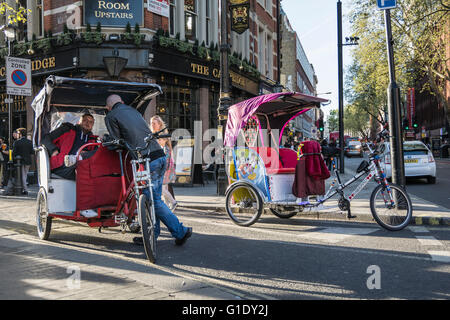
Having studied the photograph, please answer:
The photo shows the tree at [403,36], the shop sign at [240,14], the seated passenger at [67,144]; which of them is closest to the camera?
the seated passenger at [67,144]

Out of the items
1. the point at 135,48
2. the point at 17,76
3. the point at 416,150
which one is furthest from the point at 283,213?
the point at 135,48

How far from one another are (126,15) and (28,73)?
5.16 metres

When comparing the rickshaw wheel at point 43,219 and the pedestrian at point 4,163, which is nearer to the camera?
the rickshaw wheel at point 43,219

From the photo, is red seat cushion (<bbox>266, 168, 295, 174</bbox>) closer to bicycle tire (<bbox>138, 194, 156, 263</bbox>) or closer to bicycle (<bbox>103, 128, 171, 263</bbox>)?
bicycle (<bbox>103, 128, 171, 263</bbox>)

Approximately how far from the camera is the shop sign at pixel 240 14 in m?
15.3

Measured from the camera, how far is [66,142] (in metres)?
6.34

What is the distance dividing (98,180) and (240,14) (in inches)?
446

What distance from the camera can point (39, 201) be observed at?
629 cm

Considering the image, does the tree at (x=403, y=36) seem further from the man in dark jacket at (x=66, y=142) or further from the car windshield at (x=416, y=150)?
the man in dark jacket at (x=66, y=142)

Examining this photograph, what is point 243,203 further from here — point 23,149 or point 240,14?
point 240,14

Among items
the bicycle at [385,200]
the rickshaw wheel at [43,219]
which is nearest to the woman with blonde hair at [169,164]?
the rickshaw wheel at [43,219]

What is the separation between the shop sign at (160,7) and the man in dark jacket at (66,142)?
438 inches
